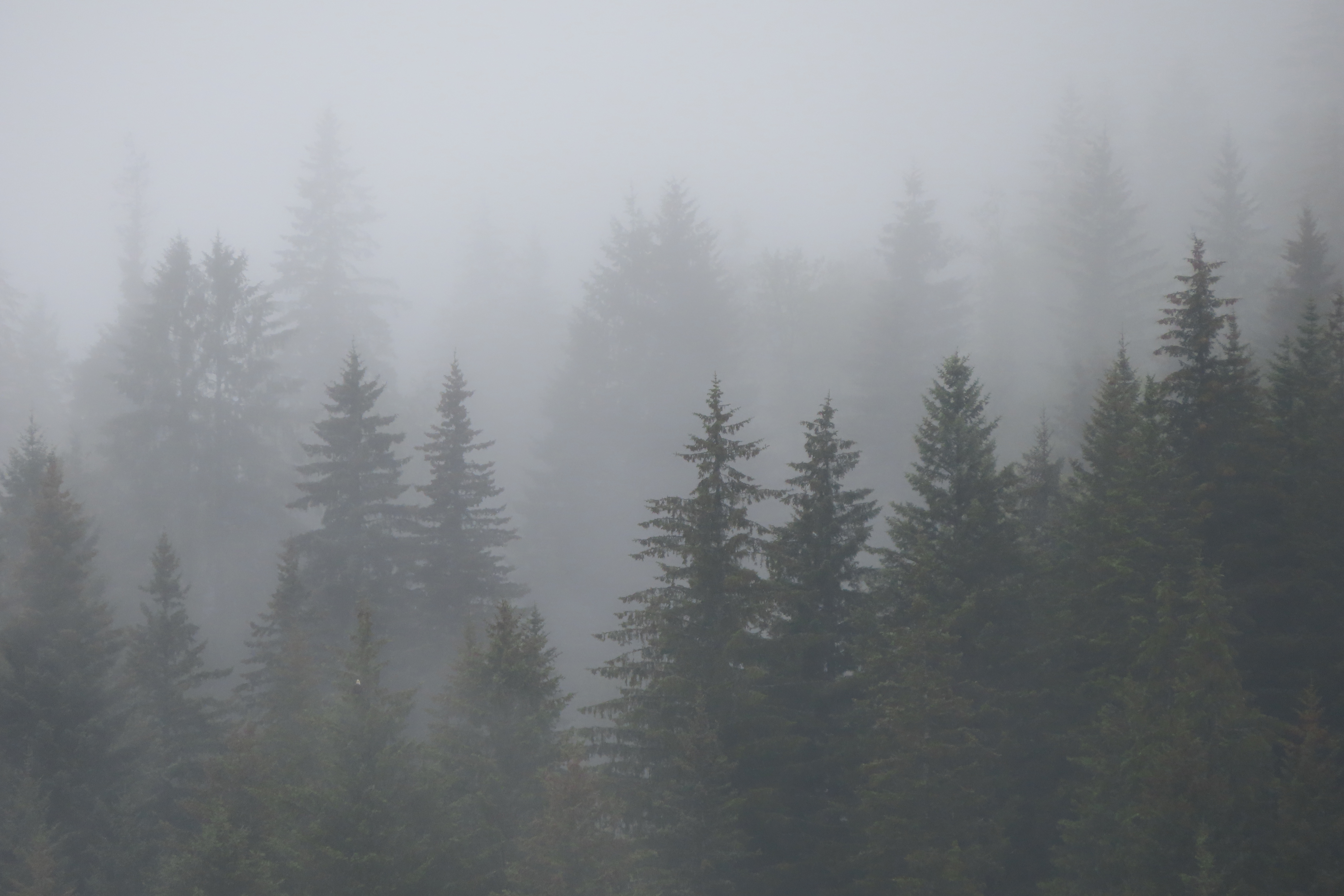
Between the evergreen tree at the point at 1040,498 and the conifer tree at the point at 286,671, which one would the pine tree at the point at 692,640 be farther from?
the conifer tree at the point at 286,671

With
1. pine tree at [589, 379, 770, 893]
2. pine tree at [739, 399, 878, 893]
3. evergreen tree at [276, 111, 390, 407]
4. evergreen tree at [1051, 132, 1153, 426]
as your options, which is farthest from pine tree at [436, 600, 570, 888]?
evergreen tree at [1051, 132, 1153, 426]

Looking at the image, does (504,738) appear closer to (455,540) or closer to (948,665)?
(948,665)

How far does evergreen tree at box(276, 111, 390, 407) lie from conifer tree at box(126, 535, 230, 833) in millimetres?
24280

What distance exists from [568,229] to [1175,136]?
61.5 metres

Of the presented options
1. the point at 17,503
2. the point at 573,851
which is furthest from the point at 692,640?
the point at 17,503

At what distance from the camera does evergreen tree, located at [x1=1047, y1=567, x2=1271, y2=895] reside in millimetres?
13789

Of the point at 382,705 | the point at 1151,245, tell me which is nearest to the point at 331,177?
the point at 382,705

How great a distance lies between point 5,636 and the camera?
2411cm

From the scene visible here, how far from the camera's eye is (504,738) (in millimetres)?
19656

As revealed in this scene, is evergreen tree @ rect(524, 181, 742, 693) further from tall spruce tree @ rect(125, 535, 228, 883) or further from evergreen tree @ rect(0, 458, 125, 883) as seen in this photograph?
evergreen tree @ rect(0, 458, 125, 883)

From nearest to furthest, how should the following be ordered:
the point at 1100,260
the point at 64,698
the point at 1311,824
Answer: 1. the point at 1311,824
2. the point at 64,698
3. the point at 1100,260

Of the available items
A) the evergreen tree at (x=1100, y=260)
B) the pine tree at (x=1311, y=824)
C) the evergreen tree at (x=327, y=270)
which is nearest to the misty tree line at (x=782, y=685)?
the pine tree at (x=1311, y=824)

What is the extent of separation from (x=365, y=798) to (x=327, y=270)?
4219 cm

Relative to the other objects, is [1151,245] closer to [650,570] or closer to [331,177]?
[650,570]
